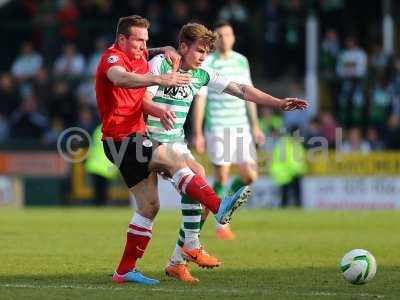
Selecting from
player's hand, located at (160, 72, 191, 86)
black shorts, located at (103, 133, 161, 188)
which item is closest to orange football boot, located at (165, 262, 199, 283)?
black shorts, located at (103, 133, 161, 188)

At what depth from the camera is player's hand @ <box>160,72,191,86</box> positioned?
8.21 m

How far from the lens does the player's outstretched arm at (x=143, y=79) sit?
323 inches

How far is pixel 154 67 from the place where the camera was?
914 centimetres

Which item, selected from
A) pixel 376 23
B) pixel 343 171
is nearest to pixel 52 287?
pixel 343 171

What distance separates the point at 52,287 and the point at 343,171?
12995mm

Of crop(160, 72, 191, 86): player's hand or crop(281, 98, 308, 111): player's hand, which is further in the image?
crop(281, 98, 308, 111): player's hand

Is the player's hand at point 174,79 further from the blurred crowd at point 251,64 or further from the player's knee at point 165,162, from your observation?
the blurred crowd at point 251,64

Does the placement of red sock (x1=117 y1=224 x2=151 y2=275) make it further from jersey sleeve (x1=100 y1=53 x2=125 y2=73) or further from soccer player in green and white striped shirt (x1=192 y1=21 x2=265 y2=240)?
soccer player in green and white striped shirt (x1=192 y1=21 x2=265 y2=240)

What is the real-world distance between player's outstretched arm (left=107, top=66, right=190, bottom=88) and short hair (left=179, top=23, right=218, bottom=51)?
1.86 ft

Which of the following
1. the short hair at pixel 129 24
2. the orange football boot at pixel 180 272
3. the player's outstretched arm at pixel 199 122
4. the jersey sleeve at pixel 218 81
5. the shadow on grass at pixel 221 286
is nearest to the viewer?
the shadow on grass at pixel 221 286

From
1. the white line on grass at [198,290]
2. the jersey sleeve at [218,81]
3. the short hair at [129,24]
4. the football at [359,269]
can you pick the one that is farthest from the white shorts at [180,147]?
the football at [359,269]

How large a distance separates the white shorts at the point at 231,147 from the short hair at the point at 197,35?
4.72 meters

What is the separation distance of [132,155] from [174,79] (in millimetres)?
825

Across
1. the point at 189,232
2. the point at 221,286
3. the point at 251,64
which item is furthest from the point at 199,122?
the point at 251,64
